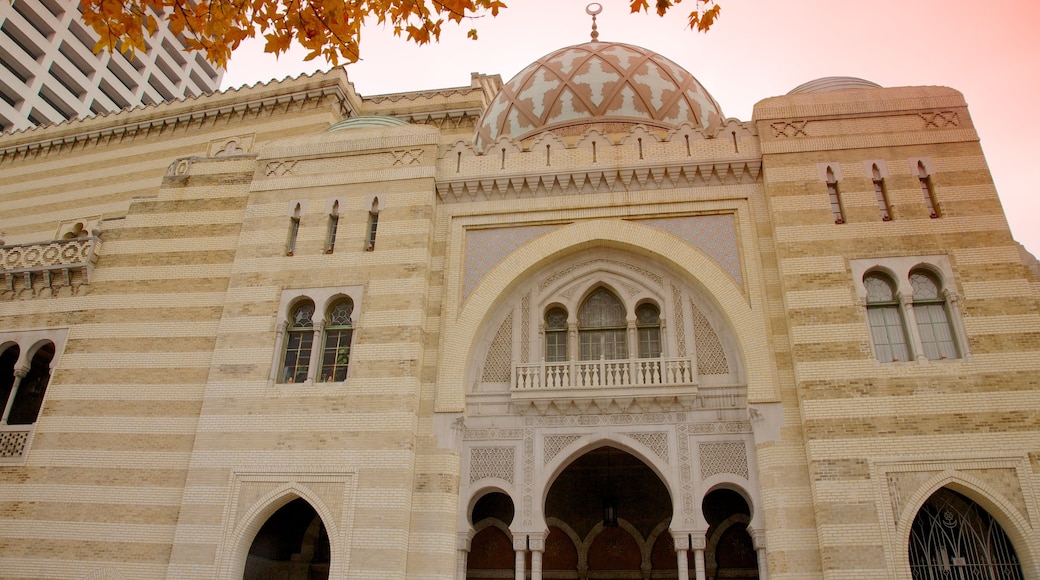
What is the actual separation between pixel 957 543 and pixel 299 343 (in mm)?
10339

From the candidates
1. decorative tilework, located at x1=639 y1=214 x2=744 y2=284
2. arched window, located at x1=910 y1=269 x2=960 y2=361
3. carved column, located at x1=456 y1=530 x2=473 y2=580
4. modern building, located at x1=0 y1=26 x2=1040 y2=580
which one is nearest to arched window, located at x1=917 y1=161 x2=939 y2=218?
modern building, located at x1=0 y1=26 x2=1040 y2=580

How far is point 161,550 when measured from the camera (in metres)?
11.4

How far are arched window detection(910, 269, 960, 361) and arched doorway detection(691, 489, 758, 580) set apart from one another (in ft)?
14.4

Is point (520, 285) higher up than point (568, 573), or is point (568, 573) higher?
point (520, 285)

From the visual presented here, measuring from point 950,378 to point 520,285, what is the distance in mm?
6684

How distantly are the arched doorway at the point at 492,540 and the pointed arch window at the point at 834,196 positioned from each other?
751cm

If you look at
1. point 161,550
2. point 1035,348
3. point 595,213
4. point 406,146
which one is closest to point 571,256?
point 595,213

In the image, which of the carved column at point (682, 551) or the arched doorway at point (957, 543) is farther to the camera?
the carved column at point (682, 551)

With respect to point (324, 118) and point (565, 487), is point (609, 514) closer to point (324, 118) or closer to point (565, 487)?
point (565, 487)

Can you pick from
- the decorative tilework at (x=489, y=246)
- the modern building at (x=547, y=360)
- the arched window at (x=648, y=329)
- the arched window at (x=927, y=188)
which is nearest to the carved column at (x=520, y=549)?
the modern building at (x=547, y=360)

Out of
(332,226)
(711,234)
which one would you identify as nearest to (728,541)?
(711,234)

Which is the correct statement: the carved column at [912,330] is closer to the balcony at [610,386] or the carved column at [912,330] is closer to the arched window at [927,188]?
the arched window at [927,188]

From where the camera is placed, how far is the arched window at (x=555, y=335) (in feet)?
41.0

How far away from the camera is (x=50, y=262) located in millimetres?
14188
